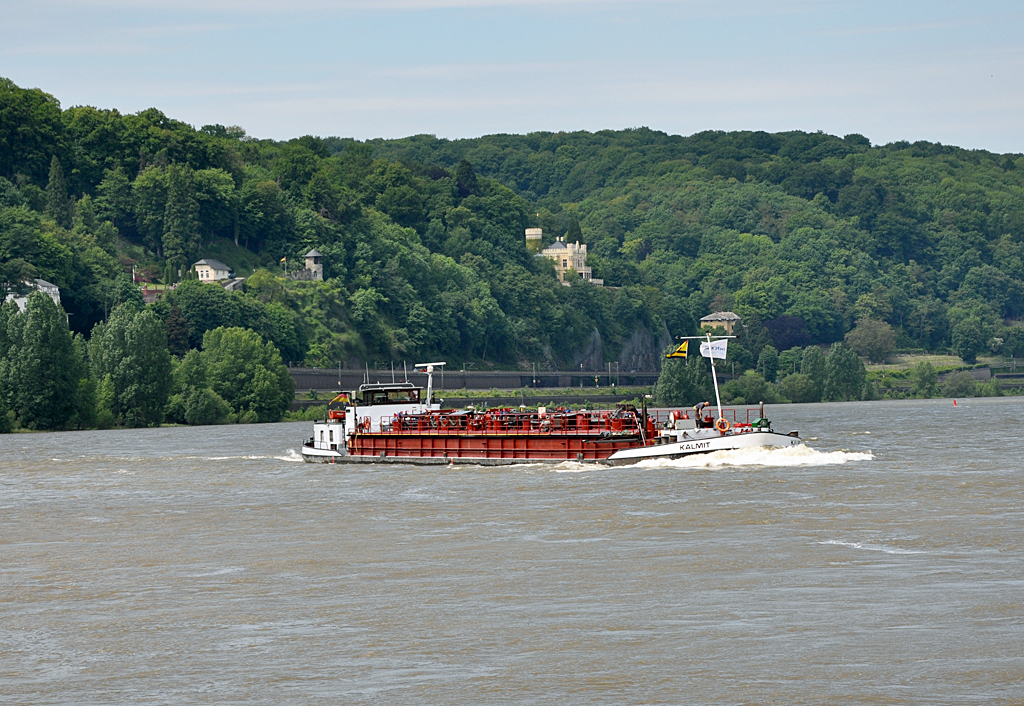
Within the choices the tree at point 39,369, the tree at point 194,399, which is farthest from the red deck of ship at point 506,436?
the tree at point 194,399

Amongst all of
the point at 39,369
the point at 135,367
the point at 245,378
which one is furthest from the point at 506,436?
the point at 245,378

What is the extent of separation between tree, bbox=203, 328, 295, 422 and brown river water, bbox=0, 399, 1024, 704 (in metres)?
91.8

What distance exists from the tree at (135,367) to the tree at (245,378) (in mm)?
11268

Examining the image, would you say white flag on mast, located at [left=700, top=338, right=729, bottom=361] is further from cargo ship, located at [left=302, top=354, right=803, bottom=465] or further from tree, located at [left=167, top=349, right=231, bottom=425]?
tree, located at [left=167, top=349, right=231, bottom=425]

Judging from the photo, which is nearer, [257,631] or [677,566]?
[257,631]

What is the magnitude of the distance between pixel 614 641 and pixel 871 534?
64.9 ft

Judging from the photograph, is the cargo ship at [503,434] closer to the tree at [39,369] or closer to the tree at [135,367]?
the tree at [39,369]

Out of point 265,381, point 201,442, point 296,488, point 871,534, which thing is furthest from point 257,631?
point 265,381

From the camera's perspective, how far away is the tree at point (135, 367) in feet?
504

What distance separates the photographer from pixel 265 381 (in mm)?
169375

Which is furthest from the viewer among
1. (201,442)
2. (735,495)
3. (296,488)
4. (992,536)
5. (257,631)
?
(201,442)

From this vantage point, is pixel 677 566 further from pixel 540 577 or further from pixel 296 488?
pixel 296 488

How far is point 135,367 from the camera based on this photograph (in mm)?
154000

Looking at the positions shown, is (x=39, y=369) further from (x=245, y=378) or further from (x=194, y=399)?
(x=245, y=378)
